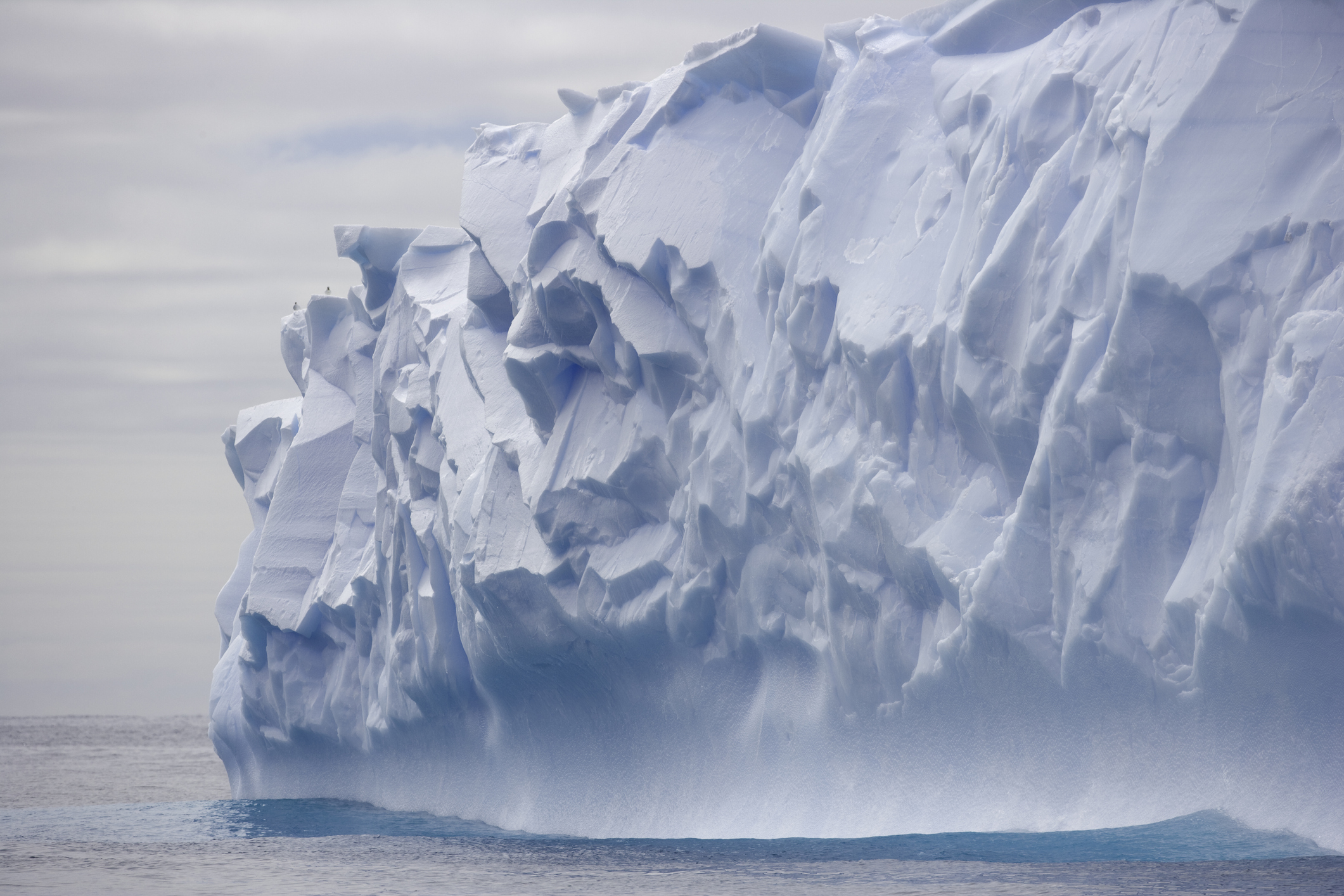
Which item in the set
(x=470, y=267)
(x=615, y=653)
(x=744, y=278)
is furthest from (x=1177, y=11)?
(x=470, y=267)

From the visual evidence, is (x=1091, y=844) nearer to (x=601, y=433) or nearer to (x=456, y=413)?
(x=601, y=433)

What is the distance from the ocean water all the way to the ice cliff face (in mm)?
329

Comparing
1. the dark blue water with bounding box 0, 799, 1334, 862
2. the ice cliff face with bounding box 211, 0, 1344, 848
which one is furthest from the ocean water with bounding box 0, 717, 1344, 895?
the ice cliff face with bounding box 211, 0, 1344, 848

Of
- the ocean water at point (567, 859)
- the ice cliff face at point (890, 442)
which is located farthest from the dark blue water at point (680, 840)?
the ice cliff face at point (890, 442)

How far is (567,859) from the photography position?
10.9 meters

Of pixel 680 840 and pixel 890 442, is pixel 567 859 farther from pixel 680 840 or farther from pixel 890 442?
pixel 890 442

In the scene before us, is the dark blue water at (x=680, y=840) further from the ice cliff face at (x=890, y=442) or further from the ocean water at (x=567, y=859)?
the ice cliff face at (x=890, y=442)

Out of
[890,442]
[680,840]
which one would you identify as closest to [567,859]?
[680,840]

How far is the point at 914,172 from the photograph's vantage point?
1055 cm

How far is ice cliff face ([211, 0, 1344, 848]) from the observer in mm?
7480

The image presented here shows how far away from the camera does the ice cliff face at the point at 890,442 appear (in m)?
7.48

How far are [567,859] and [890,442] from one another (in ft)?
12.8

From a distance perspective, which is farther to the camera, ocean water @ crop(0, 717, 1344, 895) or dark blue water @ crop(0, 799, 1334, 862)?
dark blue water @ crop(0, 799, 1334, 862)

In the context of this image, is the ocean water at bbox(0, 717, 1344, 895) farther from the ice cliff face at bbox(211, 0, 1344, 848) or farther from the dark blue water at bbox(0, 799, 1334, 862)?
the ice cliff face at bbox(211, 0, 1344, 848)
